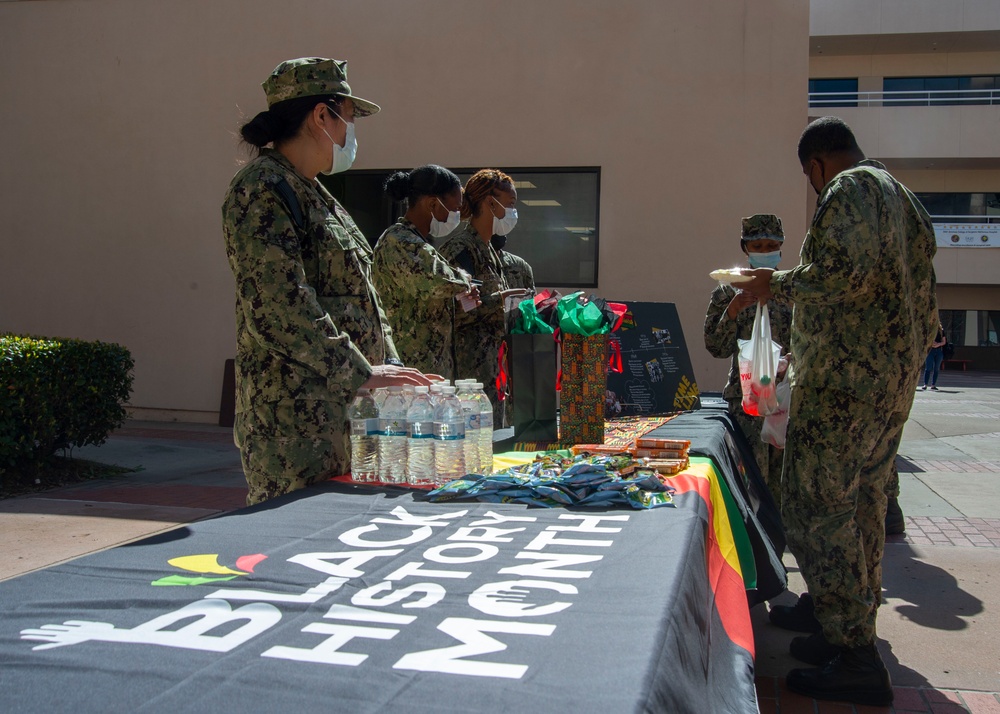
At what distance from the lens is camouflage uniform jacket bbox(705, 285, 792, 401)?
4.72 m

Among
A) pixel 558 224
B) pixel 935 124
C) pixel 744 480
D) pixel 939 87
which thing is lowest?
pixel 744 480

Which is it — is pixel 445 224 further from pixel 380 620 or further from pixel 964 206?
pixel 964 206

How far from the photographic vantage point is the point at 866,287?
10.3 ft

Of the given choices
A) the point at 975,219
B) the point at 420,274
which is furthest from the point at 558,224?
the point at 975,219

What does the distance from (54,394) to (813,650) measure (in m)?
6.50

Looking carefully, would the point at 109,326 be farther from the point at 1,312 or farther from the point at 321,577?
the point at 321,577

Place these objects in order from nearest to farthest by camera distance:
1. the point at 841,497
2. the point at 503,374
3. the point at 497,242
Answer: the point at 841,497 → the point at 503,374 → the point at 497,242

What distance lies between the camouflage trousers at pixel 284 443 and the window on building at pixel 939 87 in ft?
98.7

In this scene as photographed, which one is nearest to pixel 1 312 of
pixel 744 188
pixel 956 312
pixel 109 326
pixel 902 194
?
pixel 109 326

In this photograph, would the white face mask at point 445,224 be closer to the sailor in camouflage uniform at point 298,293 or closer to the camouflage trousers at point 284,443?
the sailor in camouflage uniform at point 298,293

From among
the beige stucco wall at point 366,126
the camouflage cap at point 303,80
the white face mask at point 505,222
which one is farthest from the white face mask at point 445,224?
the beige stucco wall at point 366,126

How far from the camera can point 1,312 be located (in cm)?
1115

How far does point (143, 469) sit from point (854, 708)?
6.89 metres

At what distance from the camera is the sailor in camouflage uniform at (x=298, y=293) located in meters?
2.39
